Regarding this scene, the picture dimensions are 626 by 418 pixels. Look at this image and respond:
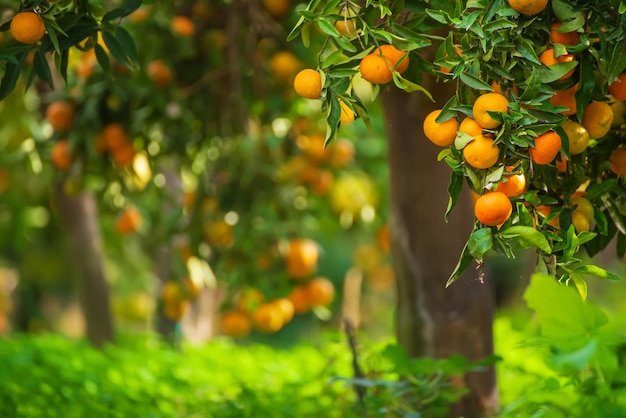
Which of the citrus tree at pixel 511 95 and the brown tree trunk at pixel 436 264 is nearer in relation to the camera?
the citrus tree at pixel 511 95

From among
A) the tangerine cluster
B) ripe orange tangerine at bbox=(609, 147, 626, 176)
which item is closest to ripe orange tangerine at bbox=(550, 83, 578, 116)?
the tangerine cluster

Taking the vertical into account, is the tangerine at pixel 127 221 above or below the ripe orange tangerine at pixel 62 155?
below

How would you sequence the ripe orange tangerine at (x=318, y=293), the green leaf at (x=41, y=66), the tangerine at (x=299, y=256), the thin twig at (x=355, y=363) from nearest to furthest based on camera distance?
the green leaf at (x=41, y=66)
the thin twig at (x=355, y=363)
the tangerine at (x=299, y=256)
the ripe orange tangerine at (x=318, y=293)

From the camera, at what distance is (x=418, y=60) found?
58.0 inches

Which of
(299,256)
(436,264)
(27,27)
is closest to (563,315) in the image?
(27,27)

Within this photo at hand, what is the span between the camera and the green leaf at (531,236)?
4.00 ft

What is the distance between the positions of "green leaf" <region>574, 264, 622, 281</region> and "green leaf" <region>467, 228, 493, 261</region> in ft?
0.50

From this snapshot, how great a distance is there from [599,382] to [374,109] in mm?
2492

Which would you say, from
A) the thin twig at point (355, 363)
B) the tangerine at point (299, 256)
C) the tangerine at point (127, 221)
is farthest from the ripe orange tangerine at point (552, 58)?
the tangerine at point (127, 221)

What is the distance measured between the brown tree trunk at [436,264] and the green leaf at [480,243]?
2.94ft

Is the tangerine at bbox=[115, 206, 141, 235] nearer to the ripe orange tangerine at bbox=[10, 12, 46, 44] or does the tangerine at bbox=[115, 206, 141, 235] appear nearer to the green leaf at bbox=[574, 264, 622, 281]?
the ripe orange tangerine at bbox=[10, 12, 46, 44]

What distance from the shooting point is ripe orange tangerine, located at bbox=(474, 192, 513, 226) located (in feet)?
4.03

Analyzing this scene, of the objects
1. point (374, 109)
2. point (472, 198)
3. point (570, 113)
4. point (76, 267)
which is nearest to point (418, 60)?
point (570, 113)

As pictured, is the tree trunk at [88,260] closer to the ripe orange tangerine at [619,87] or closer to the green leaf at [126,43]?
the green leaf at [126,43]
